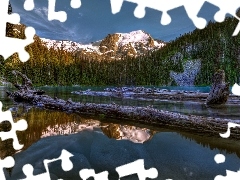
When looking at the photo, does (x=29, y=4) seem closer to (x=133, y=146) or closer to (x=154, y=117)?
(x=133, y=146)

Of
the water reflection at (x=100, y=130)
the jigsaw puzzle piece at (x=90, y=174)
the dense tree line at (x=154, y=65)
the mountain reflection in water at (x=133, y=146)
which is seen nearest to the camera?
the jigsaw puzzle piece at (x=90, y=174)

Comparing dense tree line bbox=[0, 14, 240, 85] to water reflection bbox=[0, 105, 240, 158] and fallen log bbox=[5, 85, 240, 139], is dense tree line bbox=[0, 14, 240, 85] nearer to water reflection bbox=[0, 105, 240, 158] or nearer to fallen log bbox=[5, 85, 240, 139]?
fallen log bbox=[5, 85, 240, 139]

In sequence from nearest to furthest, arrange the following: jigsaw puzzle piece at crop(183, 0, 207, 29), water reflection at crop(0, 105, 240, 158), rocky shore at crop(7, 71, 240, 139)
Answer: jigsaw puzzle piece at crop(183, 0, 207, 29) < water reflection at crop(0, 105, 240, 158) < rocky shore at crop(7, 71, 240, 139)

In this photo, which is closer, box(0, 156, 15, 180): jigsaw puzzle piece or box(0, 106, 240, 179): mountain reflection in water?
A: box(0, 156, 15, 180): jigsaw puzzle piece

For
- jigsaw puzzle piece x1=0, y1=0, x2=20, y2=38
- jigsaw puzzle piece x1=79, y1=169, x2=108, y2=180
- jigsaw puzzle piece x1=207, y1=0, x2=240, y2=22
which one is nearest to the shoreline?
jigsaw puzzle piece x1=207, y1=0, x2=240, y2=22

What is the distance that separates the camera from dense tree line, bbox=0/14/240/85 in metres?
115

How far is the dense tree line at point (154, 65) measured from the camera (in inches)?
4537

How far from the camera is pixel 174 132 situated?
11492 mm

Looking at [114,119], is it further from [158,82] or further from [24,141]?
[158,82]

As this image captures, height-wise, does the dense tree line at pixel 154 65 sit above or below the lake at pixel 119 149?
above

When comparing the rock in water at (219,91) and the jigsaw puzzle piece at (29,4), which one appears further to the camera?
the rock in water at (219,91)
